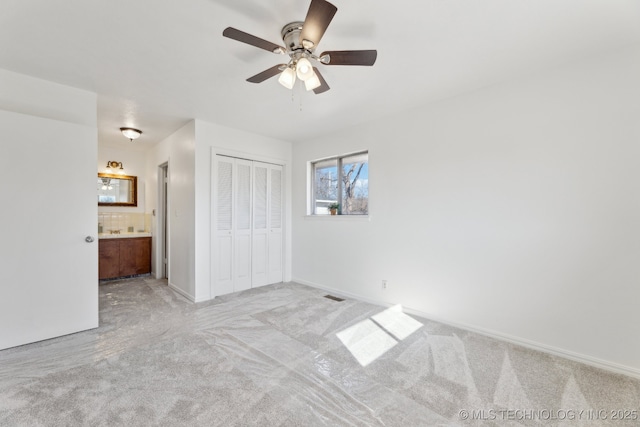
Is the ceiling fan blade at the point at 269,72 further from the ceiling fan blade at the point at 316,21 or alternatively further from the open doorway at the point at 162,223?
the open doorway at the point at 162,223

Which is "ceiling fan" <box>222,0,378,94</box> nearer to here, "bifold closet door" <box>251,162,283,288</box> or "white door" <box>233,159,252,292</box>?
"white door" <box>233,159,252,292</box>

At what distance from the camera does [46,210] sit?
2.60 metres

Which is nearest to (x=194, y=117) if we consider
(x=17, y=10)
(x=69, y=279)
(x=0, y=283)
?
(x=17, y=10)

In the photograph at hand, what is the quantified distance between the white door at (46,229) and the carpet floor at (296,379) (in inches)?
9.4

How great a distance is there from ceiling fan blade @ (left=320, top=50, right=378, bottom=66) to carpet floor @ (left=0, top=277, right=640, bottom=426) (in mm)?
2278

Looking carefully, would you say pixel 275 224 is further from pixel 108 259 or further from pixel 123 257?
pixel 108 259

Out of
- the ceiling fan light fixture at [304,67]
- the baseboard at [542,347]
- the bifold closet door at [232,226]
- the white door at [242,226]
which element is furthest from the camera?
the white door at [242,226]

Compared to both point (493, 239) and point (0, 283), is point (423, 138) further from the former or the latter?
point (0, 283)

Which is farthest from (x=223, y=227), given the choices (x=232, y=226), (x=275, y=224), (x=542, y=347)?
(x=542, y=347)

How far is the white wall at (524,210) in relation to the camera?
2.16 metres

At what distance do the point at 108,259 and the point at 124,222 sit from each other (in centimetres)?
91

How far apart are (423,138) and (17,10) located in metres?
3.55

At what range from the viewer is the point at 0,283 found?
94.2 inches

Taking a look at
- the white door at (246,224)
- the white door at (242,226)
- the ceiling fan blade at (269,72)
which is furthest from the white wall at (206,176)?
the ceiling fan blade at (269,72)
